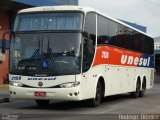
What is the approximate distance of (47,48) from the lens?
1631cm

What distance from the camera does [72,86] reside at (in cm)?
1603

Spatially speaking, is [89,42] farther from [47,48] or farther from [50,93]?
[50,93]

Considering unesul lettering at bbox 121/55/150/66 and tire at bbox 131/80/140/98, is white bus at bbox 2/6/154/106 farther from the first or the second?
tire at bbox 131/80/140/98

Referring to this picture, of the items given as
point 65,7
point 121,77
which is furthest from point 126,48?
point 65,7

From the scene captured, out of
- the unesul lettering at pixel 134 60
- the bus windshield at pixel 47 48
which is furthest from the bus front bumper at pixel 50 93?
the unesul lettering at pixel 134 60

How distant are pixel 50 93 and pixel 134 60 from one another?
917 centimetres

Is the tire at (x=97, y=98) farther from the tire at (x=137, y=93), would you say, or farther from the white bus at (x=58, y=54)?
the tire at (x=137, y=93)

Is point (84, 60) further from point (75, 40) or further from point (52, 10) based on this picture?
point (52, 10)

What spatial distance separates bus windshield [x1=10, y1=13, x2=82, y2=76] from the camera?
16078 mm

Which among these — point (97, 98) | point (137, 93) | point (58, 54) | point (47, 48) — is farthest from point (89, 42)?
point (137, 93)

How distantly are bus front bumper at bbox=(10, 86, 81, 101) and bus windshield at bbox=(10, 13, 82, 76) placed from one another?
53 cm

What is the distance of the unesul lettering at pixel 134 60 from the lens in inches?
880

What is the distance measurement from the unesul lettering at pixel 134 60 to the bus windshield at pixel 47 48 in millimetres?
5932

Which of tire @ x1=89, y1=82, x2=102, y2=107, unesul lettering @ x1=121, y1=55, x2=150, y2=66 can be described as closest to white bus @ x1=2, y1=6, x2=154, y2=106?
tire @ x1=89, y1=82, x2=102, y2=107
